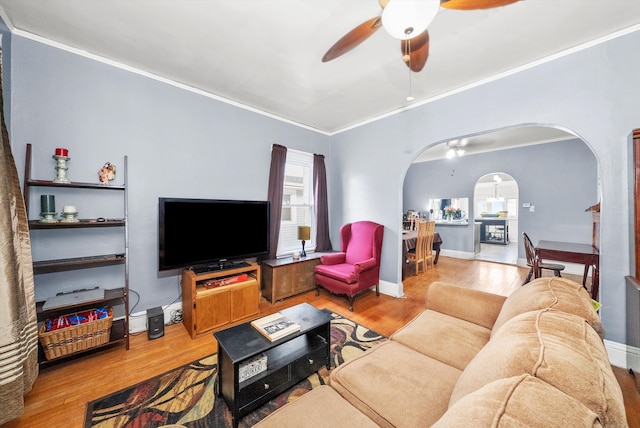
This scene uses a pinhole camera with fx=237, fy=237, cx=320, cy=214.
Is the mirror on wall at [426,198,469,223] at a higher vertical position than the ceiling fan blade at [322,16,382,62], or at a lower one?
lower

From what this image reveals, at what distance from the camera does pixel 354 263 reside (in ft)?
11.9

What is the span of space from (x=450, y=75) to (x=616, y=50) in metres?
1.26

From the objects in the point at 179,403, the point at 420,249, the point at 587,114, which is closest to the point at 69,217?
the point at 179,403

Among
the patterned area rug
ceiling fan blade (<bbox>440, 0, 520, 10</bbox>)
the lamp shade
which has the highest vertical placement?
ceiling fan blade (<bbox>440, 0, 520, 10</bbox>)

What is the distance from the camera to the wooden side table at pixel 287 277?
3.31 metres

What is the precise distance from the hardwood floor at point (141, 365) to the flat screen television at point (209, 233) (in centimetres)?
76

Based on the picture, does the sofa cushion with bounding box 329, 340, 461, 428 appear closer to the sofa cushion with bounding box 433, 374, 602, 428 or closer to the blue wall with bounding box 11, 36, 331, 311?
the sofa cushion with bounding box 433, 374, 602, 428

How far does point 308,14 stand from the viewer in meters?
1.83

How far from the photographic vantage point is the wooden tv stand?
247cm

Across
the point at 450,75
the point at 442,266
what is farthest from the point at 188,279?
the point at 442,266

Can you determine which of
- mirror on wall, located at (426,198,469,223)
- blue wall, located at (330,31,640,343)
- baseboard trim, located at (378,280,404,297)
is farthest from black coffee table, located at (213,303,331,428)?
mirror on wall, located at (426,198,469,223)

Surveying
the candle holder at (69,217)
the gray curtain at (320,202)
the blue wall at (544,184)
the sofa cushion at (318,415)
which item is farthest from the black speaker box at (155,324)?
the blue wall at (544,184)

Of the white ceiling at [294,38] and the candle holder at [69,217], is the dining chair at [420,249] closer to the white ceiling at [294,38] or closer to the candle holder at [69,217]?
the white ceiling at [294,38]

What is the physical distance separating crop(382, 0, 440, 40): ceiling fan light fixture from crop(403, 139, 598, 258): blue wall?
5.75 metres
